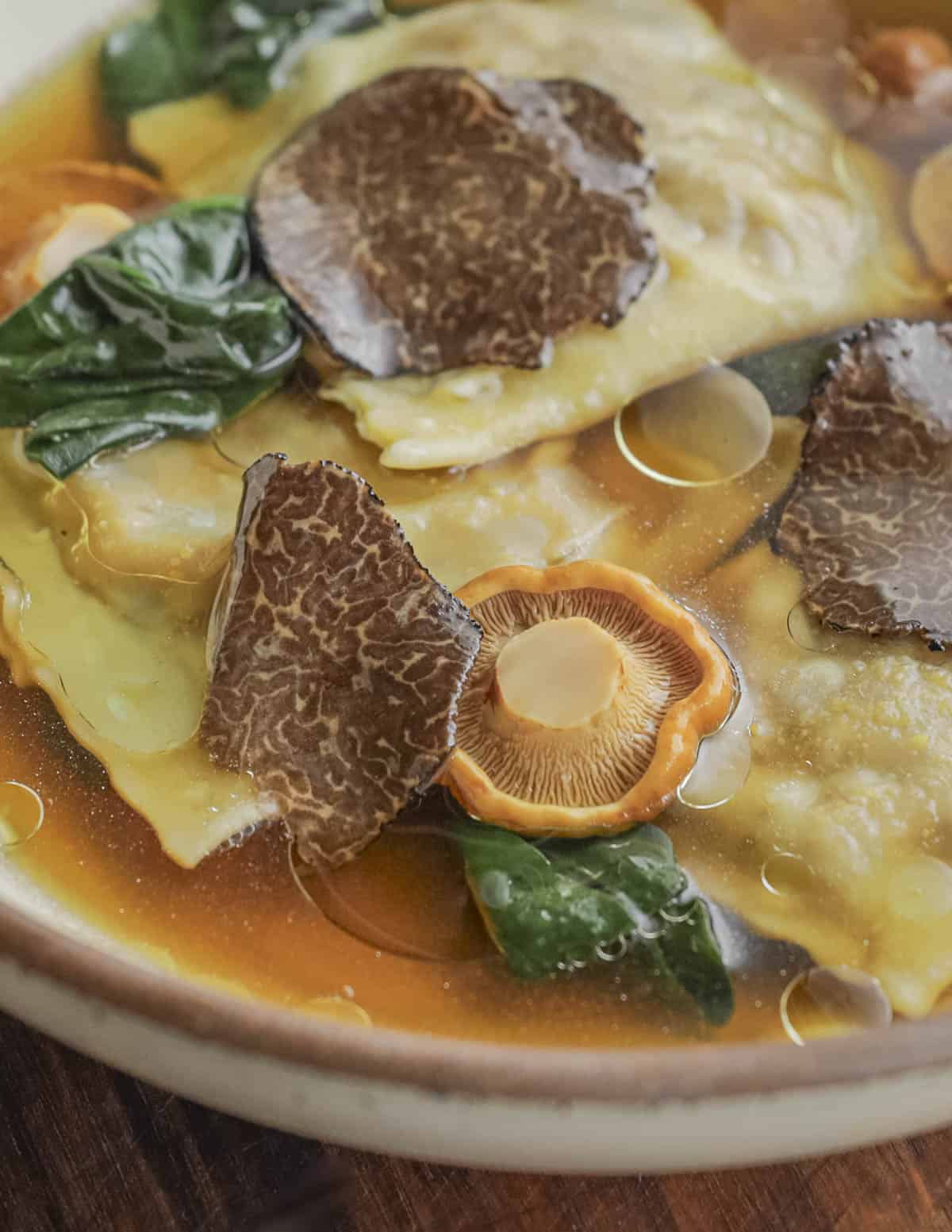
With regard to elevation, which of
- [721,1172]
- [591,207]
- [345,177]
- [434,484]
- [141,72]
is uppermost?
[141,72]

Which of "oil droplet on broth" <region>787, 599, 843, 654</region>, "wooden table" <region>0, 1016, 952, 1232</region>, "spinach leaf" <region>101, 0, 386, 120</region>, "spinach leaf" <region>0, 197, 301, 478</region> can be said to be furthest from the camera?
"spinach leaf" <region>101, 0, 386, 120</region>

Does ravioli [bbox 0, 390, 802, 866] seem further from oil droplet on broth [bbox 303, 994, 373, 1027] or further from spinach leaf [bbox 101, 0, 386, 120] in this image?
spinach leaf [bbox 101, 0, 386, 120]

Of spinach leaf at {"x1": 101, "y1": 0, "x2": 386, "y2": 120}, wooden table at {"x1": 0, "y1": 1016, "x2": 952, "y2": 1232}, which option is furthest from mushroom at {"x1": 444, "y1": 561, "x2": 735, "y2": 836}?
spinach leaf at {"x1": 101, "y1": 0, "x2": 386, "y2": 120}

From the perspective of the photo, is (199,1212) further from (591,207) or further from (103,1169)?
(591,207)

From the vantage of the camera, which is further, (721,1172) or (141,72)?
(141,72)

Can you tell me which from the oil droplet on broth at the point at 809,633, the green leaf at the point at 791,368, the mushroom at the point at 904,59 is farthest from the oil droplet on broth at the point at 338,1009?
the mushroom at the point at 904,59

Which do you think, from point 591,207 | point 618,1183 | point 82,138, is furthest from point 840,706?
point 82,138

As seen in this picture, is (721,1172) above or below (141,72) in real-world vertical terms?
below
